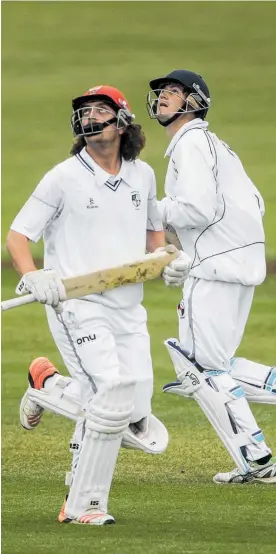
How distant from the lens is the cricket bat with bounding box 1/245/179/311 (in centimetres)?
668

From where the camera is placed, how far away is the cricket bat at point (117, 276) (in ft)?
21.9

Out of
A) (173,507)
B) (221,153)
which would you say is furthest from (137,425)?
(221,153)

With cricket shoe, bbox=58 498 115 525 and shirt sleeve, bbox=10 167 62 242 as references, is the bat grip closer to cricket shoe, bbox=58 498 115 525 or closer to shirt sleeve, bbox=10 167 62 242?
shirt sleeve, bbox=10 167 62 242

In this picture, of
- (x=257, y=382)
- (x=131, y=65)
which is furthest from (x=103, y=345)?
(x=131, y=65)

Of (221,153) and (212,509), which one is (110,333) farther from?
(221,153)

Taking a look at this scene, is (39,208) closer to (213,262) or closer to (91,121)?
(91,121)

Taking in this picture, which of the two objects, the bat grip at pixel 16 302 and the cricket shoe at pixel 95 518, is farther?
the cricket shoe at pixel 95 518

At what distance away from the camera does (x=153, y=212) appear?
7.30m

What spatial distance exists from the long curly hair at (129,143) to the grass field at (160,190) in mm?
1476

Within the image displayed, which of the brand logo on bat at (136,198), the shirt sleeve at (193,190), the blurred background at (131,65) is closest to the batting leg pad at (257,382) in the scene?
the shirt sleeve at (193,190)

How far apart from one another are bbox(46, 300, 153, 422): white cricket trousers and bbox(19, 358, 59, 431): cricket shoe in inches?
13.0

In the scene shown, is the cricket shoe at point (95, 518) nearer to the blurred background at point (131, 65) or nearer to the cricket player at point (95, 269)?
the cricket player at point (95, 269)

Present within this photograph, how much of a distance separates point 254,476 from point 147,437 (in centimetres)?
100

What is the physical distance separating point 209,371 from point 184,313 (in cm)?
30
